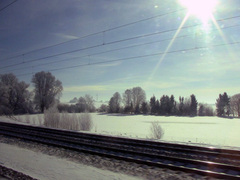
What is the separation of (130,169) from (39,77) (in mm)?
61484

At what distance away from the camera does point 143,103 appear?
83.4m

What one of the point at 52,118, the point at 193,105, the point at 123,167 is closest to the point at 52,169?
the point at 123,167

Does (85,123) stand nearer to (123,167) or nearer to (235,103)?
(123,167)

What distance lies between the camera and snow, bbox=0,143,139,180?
19.9ft

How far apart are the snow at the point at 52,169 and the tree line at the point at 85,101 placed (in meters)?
43.0

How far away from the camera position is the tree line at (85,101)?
5688 centimetres

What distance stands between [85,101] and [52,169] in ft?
273

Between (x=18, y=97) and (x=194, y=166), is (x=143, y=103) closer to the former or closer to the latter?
(x=18, y=97)

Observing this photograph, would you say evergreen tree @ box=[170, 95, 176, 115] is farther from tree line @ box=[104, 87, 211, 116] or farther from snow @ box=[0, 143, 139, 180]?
snow @ box=[0, 143, 139, 180]

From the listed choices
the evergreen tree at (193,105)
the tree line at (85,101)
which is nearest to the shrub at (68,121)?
the tree line at (85,101)

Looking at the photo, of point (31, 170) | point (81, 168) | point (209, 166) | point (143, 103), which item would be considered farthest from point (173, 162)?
point (143, 103)

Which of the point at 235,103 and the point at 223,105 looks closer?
the point at 223,105

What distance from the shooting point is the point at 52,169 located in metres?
6.73

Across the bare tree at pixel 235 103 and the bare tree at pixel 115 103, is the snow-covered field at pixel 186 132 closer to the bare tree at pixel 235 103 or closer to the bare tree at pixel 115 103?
the bare tree at pixel 235 103
